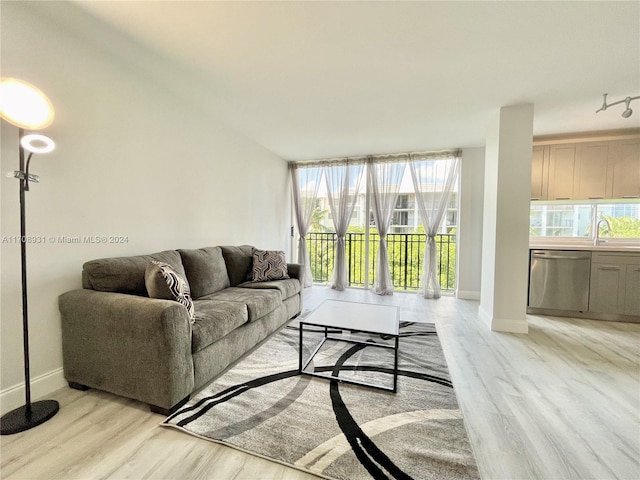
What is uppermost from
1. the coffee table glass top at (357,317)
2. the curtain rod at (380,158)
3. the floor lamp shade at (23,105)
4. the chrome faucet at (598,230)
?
the curtain rod at (380,158)

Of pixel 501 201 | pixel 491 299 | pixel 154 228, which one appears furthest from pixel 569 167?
pixel 154 228

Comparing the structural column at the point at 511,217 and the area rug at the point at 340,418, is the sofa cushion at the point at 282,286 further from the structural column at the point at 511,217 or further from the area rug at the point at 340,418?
the structural column at the point at 511,217

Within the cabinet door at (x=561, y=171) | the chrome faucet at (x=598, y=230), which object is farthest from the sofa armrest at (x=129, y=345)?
the chrome faucet at (x=598, y=230)

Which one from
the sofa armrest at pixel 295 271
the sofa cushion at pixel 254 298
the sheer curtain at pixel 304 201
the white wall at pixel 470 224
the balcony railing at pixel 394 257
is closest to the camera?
the sofa cushion at pixel 254 298

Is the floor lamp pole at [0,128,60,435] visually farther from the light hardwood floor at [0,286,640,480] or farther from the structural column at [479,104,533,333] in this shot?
the structural column at [479,104,533,333]

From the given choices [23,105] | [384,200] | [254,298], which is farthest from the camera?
[384,200]

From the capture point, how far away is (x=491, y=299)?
2.99 m

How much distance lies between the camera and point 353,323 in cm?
205

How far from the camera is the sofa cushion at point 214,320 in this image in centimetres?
170

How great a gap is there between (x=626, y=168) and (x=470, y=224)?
5.91ft

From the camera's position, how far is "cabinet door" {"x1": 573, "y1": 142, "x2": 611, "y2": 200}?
3420 mm

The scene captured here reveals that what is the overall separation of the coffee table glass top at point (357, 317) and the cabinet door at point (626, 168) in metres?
3.45

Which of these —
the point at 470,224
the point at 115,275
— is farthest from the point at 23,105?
the point at 470,224

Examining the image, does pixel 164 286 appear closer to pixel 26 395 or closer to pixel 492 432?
pixel 26 395
